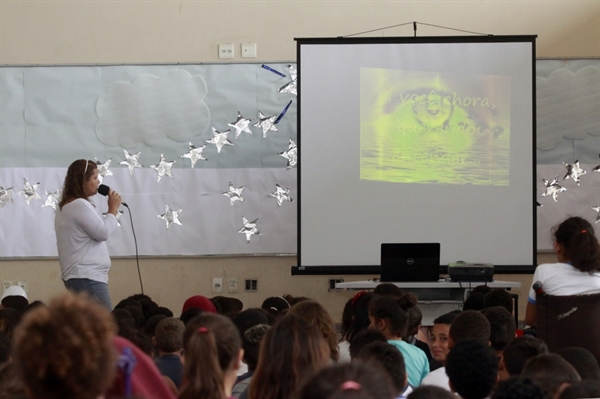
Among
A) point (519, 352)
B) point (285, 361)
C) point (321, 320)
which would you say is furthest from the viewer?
point (321, 320)

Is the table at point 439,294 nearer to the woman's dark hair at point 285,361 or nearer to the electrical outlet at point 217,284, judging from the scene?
the electrical outlet at point 217,284

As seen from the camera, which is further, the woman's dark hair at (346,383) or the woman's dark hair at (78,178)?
the woman's dark hair at (78,178)

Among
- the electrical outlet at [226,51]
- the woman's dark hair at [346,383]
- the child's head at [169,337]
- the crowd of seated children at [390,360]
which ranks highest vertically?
the electrical outlet at [226,51]

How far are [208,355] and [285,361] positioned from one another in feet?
0.68

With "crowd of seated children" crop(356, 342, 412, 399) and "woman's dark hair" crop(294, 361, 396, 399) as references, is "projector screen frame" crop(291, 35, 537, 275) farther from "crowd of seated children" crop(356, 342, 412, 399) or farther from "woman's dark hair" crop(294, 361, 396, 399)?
"woman's dark hair" crop(294, 361, 396, 399)

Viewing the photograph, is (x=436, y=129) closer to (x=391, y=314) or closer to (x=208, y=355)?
(x=391, y=314)

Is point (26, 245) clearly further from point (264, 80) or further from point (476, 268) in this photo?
point (476, 268)

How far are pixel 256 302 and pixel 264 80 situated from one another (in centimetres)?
179

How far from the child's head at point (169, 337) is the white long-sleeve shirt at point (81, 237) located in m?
1.17

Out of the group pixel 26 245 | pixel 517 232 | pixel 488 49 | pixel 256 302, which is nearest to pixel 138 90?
pixel 26 245

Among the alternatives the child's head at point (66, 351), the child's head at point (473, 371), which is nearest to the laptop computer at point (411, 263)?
the child's head at point (473, 371)

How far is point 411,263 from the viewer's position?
4.85 metres

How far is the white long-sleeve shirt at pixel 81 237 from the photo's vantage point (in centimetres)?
391

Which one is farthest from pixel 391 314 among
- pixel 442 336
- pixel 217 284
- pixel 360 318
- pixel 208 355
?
pixel 217 284
